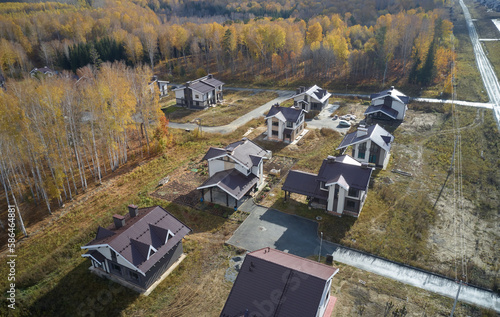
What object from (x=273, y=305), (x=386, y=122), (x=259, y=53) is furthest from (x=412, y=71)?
(x=273, y=305)

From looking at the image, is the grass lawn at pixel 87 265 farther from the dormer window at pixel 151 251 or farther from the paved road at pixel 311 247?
the dormer window at pixel 151 251

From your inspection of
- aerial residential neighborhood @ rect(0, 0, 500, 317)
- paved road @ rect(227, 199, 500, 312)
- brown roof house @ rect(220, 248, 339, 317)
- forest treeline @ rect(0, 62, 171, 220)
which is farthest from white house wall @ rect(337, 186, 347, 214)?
forest treeline @ rect(0, 62, 171, 220)

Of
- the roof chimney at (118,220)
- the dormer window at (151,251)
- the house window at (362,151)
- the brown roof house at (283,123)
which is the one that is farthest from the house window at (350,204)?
the roof chimney at (118,220)

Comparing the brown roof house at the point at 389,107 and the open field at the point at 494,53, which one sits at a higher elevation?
the open field at the point at 494,53

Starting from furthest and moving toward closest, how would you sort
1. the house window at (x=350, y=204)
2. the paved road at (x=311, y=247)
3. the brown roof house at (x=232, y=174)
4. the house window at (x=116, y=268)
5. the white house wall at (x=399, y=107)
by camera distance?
the white house wall at (x=399, y=107)
the brown roof house at (x=232, y=174)
the house window at (x=350, y=204)
the house window at (x=116, y=268)
the paved road at (x=311, y=247)

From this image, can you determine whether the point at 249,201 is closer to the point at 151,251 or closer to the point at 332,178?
the point at 332,178

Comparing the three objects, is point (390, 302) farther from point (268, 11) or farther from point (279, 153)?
point (268, 11)
